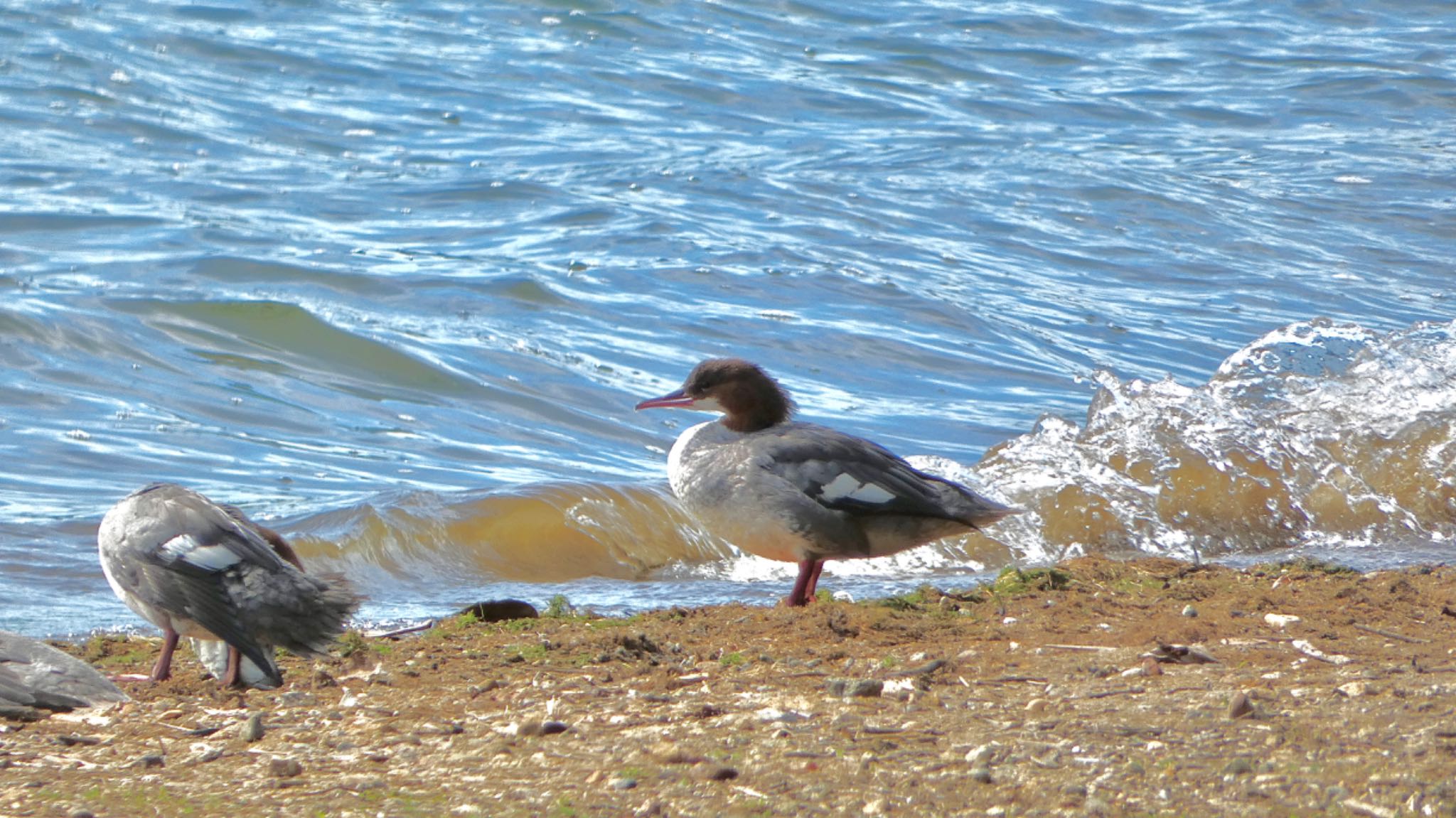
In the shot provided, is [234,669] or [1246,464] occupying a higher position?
[234,669]

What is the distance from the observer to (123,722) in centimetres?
417

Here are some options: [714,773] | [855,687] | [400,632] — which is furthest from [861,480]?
[714,773]

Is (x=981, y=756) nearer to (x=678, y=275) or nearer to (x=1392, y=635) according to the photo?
(x=1392, y=635)

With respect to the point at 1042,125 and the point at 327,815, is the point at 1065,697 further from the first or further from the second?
the point at 1042,125

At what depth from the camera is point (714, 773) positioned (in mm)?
3467

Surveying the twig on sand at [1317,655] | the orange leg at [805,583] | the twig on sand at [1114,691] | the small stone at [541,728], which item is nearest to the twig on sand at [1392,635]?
the twig on sand at [1317,655]

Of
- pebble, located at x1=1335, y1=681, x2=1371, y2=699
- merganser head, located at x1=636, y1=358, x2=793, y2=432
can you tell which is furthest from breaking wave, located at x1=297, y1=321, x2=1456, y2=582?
pebble, located at x1=1335, y1=681, x2=1371, y2=699

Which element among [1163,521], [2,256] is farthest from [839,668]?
[2,256]

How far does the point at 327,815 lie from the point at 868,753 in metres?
1.12

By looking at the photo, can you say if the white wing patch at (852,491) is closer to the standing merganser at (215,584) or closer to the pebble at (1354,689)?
the standing merganser at (215,584)

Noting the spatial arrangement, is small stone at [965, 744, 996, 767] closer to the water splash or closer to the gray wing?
the gray wing

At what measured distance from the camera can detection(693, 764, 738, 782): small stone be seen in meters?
3.45

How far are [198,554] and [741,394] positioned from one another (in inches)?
105

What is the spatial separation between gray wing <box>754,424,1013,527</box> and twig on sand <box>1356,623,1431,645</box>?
159 centimetres
